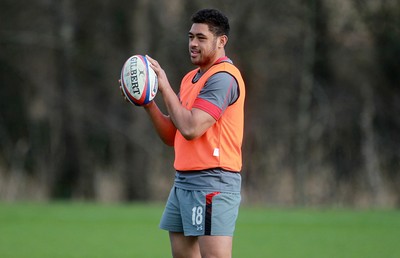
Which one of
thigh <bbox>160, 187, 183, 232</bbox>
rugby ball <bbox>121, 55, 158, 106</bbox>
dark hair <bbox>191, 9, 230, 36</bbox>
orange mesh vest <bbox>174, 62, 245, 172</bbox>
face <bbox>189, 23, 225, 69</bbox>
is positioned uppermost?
dark hair <bbox>191, 9, 230, 36</bbox>

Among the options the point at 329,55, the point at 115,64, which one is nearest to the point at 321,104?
the point at 329,55

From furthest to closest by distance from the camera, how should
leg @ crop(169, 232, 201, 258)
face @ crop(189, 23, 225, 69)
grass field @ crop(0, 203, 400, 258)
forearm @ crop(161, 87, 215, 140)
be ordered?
grass field @ crop(0, 203, 400, 258)
leg @ crop(169, 232, 201, 258)
face @ crop(189, 23, 225, 69)
forearm @ crop(161, 87, 215, 140)

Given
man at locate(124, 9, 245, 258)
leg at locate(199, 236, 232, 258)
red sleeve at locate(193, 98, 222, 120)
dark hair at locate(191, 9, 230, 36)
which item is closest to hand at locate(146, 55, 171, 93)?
man at locate(124, 9, 245, 258)

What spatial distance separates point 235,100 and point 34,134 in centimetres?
1406

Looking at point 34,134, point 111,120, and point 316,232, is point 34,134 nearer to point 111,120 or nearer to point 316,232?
point 111,120

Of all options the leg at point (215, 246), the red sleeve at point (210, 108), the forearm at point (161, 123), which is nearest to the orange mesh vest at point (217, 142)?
the red sleeve at point (210, 108)

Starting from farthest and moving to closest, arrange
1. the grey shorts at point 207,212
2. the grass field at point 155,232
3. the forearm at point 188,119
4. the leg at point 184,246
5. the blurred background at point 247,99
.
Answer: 1. the blurred background at point 247,99
2. the grass field at point 155,232
3. the leg at point 184,246
4. the grey shorts at point 207,212
5. the forearm at point 188,119

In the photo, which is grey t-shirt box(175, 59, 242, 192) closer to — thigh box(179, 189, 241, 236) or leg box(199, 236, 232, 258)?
thigh box(179, 189, 241, 236)

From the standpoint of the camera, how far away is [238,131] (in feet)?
17.3

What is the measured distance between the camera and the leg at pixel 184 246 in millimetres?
5371

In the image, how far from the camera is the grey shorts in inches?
202

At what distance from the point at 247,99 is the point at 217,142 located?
43.6 ft

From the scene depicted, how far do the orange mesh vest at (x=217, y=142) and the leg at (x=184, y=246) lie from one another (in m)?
0.43

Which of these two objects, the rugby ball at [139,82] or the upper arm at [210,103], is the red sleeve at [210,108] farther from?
the rugby ball at [139,82]
